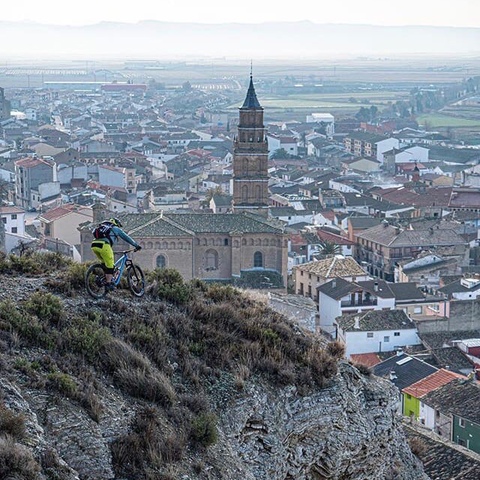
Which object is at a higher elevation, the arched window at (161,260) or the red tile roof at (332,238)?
the arched window at (161,260)

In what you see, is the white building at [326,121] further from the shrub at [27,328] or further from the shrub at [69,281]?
the shrub at [27,328]

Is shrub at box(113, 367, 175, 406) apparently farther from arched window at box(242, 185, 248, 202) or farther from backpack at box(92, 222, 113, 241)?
arched window at box(242, 185, 248, 202)

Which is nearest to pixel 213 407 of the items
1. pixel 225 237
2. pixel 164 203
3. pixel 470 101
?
pixel 225 237

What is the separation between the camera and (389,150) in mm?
99250

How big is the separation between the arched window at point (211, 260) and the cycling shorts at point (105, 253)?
95.6 feet

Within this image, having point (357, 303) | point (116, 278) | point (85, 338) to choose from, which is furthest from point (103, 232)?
point (357, 303)

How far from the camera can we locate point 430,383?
89.4 feet

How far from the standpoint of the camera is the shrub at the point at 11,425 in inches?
332

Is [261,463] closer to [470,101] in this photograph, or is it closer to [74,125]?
[74,125]

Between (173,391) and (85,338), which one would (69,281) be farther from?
(173,391)

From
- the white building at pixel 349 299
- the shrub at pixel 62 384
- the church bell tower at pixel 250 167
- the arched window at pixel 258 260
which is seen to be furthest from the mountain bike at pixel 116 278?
the church bell tower at pixel 250 167

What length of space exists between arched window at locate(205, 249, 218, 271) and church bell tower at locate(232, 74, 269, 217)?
4.07 metres

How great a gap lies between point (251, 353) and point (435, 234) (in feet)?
133

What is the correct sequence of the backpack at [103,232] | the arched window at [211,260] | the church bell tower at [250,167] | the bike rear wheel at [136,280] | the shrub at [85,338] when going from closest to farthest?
the shrub at [85,338], the backpack at [103,232], the bike rear wheel at [136,280], the arched window at [211,260], the church bell tower at [250,167]
